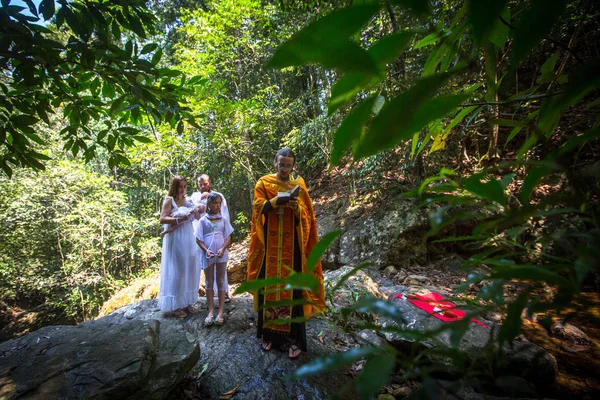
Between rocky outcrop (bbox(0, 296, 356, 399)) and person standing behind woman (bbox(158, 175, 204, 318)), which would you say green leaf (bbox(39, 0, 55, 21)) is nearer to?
rocky outcrop (bbox(0, 296, 356, 399))

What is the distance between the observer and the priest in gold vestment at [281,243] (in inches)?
106

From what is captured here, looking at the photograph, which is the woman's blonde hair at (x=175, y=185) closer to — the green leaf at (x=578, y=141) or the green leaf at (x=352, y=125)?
the green leaf at (x=352, y=125)

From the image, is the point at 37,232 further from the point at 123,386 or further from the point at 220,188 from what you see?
the point at 123,386

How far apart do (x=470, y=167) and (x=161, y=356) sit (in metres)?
6.67

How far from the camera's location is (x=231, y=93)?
31.3 feet

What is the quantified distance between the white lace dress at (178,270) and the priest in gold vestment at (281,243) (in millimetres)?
1436

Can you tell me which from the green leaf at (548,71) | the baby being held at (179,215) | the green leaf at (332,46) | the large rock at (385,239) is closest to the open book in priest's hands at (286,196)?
the baby being held at (179,215)

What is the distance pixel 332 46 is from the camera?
321 mm

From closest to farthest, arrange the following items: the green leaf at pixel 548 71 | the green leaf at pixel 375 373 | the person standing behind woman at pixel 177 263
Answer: the green leaf at pixel 375 373 < the green leaf at pixel 548 71 < the person standing behind woman at pixel 177 263

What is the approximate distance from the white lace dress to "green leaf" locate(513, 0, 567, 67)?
13.4ft

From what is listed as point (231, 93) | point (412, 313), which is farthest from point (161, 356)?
point (231, 93)

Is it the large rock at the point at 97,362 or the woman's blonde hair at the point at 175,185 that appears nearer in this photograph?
the large rock at the point at 97,362

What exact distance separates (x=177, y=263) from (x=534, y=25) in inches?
166

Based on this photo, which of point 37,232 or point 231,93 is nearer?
point 37,232
